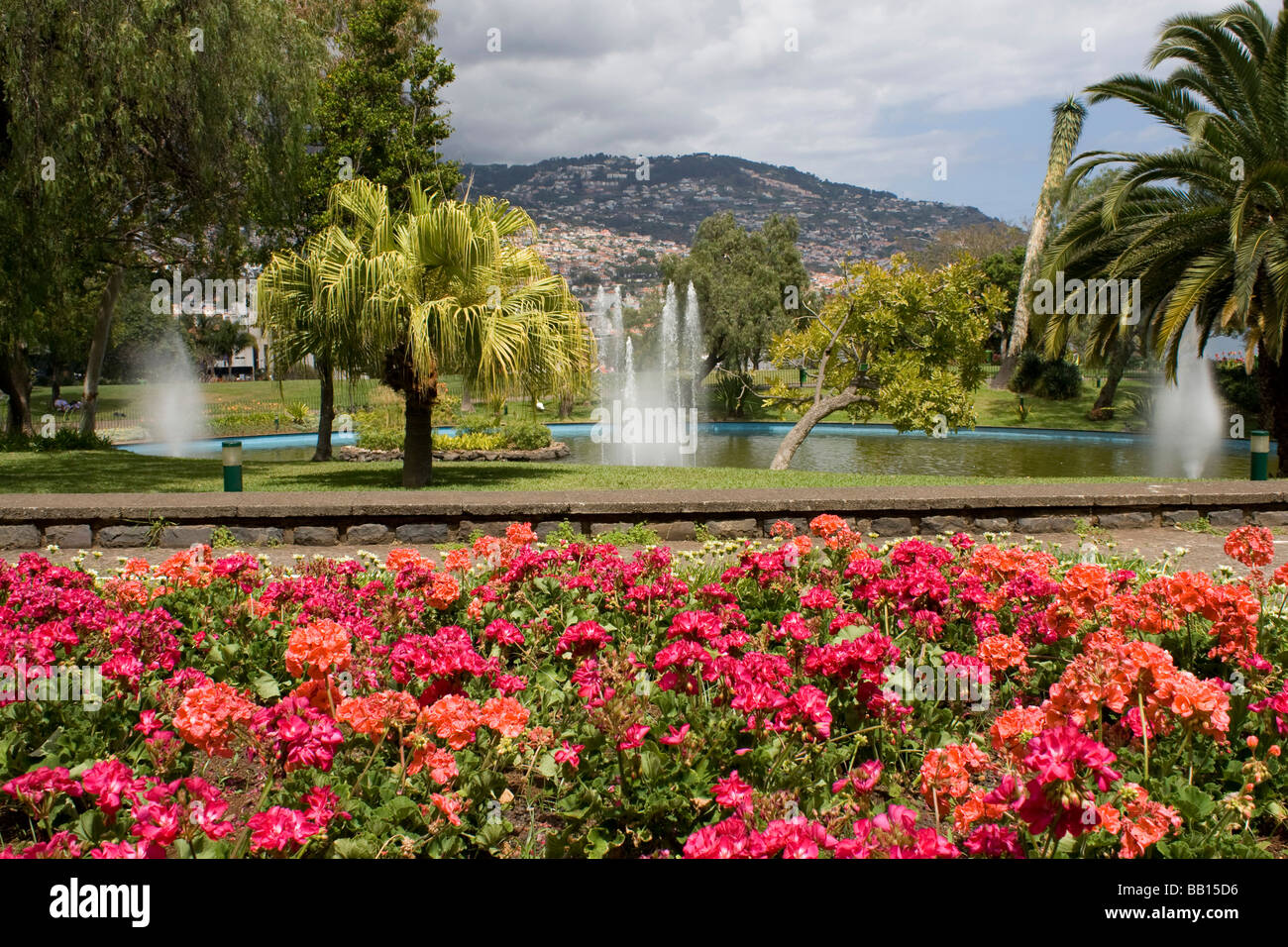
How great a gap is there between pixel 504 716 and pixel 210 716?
70 cm

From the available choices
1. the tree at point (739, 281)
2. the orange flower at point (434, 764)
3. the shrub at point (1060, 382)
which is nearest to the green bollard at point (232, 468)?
the orange flower at point (434, 764)

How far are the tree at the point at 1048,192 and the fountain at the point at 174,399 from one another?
88.6ft

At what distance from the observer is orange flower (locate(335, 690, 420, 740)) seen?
2.34 metres

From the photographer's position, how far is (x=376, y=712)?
236 centimetres

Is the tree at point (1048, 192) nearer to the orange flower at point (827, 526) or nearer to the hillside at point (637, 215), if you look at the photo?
the orange flower at point (827, 526)

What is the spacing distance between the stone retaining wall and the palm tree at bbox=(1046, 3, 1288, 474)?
19.9 ft

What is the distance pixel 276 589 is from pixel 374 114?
16.4 m

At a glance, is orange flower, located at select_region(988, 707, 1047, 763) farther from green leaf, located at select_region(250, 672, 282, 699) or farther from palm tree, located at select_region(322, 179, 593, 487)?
palm tree, located at select_region(322, 179, 593, 487)

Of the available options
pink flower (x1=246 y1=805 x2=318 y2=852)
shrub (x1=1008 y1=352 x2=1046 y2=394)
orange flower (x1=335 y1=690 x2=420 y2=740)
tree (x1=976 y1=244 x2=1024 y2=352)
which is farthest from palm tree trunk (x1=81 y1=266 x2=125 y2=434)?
tree (x1=976 y1=244 x2=1024 y2=352)

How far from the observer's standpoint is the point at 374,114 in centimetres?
1803

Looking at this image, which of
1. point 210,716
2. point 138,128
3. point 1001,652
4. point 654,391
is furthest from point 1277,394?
point 654,391

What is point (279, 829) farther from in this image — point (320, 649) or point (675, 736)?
point (675, 736)

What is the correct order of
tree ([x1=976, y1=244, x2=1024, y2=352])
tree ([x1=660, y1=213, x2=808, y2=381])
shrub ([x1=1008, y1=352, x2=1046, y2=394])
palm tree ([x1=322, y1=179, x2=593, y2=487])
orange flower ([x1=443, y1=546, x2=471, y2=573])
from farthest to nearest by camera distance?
tree ([x1=976, y1=244, x2=1024, y2=352]), tree ([x1=660, y1=213, x2=808, y2=381]), shrub ([x1=1008, y1=352, x2=1046, y2=394]), palm tree ([x1=322, y1=179, x2=593, y2=487]), orange flower ([x1=443, y1=546, x2=471, y2=573])

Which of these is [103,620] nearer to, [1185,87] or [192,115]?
[192,115]
